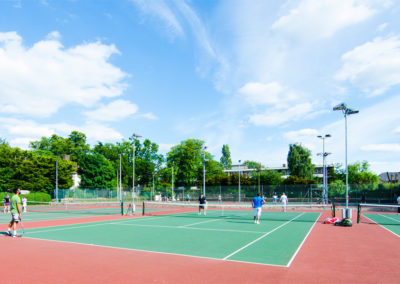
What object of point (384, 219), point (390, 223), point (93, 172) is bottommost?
point (384, 219)

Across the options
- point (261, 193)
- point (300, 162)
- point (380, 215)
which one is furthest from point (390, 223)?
point (300, 162)

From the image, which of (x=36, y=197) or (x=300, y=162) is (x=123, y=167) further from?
(x=300, y=162)

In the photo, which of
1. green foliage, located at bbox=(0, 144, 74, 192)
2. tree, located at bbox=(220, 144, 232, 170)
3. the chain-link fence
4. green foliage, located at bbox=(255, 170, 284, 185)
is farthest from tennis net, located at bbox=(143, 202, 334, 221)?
tree, located at bbox=(220, 144, 232, 170)

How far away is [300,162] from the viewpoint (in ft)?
254

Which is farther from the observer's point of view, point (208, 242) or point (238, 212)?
point (238, 212)

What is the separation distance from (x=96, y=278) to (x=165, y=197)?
44238 millimetres

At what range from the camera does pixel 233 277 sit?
6.29 metres

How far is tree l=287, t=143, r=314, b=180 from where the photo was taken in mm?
76750

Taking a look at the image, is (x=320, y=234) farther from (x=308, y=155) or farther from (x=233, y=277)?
(x=308, y=155)

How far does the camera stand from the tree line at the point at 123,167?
52.5m

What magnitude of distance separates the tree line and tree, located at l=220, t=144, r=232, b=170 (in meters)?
47.7

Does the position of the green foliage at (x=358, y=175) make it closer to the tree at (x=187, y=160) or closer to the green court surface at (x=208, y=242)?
the tree at (x=187, y=160)

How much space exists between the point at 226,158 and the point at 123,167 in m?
60.2

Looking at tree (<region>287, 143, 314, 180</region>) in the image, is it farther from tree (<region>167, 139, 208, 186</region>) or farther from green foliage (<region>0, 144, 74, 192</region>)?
green foliage (<region>0, 144, 74, 192</region>)
